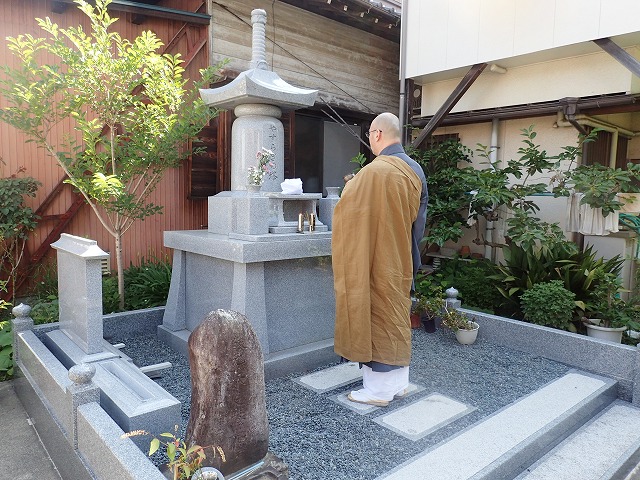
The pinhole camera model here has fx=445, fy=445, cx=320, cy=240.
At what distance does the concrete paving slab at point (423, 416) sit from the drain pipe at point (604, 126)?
5.82m

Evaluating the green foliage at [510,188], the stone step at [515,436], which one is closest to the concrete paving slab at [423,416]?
the stone step at [515,436]

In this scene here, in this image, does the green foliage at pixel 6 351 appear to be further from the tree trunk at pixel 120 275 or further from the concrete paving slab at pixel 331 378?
the concrete paving slab at pixel 331 378

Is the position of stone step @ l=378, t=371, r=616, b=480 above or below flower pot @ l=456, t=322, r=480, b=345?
below

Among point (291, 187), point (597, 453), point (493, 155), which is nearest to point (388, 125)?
point (291, 187)

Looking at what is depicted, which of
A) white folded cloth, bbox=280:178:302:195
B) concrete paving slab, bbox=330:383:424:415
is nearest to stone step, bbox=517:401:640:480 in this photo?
concrete paving slab, bbox=330:383:424:415

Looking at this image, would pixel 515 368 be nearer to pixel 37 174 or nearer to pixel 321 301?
pixel 321 301

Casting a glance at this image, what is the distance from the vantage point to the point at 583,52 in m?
7.43

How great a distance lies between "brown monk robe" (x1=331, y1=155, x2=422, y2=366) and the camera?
3.73 m

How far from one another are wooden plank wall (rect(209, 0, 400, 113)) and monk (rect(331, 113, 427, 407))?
505 centimetres

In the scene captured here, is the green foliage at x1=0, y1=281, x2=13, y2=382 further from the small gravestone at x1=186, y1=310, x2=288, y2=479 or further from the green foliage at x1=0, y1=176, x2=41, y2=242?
the small gravestone at x1=186, y1=310, x2=288, y2=479

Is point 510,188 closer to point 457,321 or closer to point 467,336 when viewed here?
point 457,321

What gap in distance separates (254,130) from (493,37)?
5.11m

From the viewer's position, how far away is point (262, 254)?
431 cm

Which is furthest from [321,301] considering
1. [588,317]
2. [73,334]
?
[588,317]
